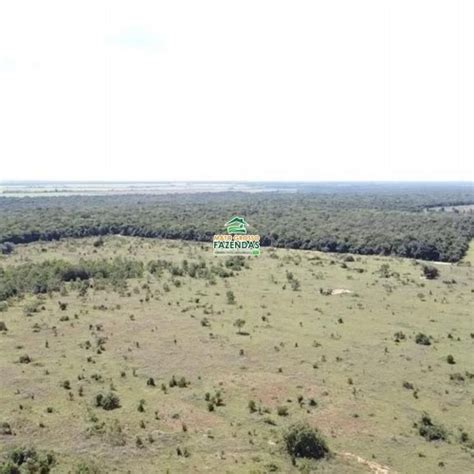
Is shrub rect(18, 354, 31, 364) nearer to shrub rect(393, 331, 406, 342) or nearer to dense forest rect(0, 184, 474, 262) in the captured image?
shrub rect(393, 331, 406, 342)

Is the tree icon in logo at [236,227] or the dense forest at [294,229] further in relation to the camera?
the tree icon in logo at [236,227]

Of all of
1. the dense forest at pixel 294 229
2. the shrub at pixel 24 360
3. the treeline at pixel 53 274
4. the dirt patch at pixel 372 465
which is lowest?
the dirt patch at pixel 372 465

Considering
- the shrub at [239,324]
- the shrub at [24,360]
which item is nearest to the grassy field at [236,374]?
the shrub at [24,360]

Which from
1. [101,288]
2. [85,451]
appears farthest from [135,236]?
[85,451]

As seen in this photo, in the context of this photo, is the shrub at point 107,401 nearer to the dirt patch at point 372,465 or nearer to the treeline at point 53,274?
the dirt patch at point 372,465

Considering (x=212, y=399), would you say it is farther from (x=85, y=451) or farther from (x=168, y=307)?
(x=168, y=307)

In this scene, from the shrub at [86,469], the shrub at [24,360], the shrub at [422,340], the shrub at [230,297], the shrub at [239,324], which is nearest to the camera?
the shrub at [86,469]
